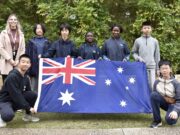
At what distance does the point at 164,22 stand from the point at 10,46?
5063 millimetres

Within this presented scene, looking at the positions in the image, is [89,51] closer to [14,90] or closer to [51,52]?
[51,52]

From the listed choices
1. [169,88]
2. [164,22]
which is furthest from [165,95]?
[164,22]

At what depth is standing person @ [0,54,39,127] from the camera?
5824 mm

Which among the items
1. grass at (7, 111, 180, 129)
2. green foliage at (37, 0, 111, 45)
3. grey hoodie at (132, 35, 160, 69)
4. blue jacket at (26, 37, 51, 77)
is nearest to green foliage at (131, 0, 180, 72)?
green foliage at (37, 0, 111, 45)

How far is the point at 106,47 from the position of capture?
22.9ft

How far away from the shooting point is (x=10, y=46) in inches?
266

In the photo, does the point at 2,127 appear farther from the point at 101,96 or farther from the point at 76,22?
the point at 76,22

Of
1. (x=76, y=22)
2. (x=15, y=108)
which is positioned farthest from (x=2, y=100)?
(x=76, y=22)

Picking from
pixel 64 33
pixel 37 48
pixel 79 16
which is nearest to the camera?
pixel 64 33

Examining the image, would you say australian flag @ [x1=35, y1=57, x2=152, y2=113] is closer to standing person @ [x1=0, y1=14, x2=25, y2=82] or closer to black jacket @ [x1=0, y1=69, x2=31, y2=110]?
black jacket @ [x1=0, y1=69, x2=31, y2=110]

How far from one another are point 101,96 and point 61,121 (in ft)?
2.63

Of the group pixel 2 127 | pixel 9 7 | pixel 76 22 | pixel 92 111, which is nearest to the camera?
pixel 2 127

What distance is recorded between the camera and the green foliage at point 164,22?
1029 centimetres

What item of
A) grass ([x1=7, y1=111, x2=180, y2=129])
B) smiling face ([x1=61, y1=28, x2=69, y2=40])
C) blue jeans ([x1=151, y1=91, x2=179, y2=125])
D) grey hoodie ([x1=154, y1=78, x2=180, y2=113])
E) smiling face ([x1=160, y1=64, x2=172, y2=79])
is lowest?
grass ([x1=7, y1=111, x2=180, y2=129])
